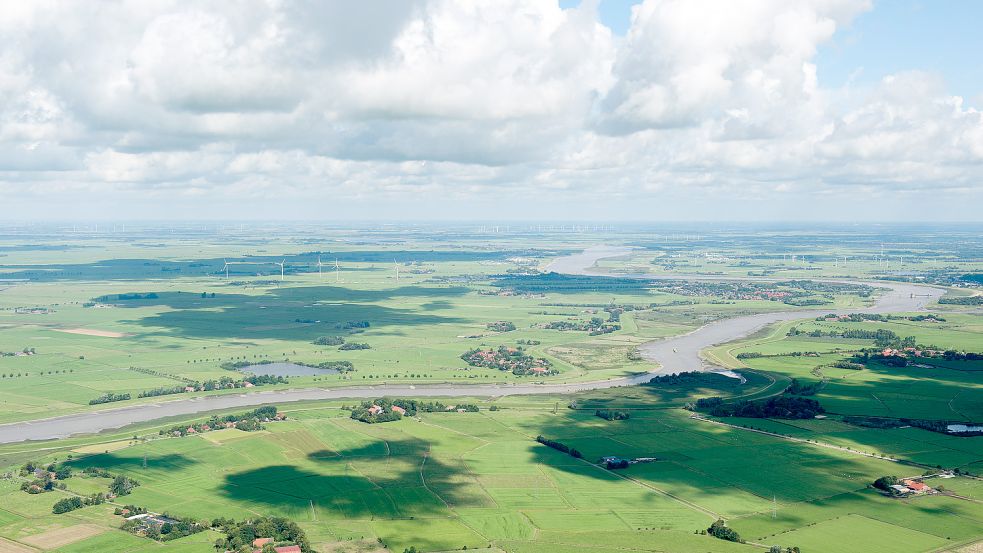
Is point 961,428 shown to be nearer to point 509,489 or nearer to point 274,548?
point 509,489

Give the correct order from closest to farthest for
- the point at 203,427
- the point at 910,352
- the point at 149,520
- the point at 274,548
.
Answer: the point at 274,548, the point at 149,520, the point at 203,427, the point at 910,352

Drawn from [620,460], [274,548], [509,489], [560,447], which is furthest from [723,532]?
[274,548]

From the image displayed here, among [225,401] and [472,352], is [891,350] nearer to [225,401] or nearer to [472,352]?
[472,352]

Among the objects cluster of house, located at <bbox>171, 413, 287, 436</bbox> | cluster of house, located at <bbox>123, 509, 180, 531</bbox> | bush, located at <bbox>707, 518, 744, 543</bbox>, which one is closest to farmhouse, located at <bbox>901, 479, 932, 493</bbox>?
bush, located at <bbox>707, 518, 744, 543</bbox>

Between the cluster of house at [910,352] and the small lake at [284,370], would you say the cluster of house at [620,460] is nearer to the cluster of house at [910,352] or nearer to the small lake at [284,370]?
the small lake at [284,370]

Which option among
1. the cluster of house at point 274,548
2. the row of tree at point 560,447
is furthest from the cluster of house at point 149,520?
the row of tree at point 560,447

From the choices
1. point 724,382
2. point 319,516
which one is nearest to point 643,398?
point 724,382
